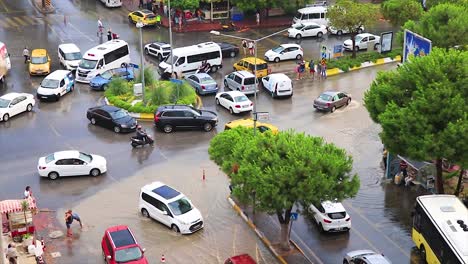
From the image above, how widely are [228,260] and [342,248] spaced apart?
6.72 meters

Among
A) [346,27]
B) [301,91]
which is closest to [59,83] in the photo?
[301,91]

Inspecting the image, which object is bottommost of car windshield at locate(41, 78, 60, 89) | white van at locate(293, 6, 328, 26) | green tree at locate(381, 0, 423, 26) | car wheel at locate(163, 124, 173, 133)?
car wheel at locate(163, 124, 173, 133)

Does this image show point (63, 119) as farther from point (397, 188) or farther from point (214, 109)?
point (397, 188)

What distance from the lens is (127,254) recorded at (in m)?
33.2

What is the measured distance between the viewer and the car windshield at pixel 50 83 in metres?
54.7

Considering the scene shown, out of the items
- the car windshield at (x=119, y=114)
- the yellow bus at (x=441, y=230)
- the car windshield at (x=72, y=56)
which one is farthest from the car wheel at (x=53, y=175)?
the car windshield at (x=72, y=56)

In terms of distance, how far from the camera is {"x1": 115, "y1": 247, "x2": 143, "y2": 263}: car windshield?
33.0m

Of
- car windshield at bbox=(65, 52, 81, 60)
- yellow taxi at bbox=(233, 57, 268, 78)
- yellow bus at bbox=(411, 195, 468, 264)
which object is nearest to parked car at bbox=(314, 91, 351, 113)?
yellow taxi at bbox=(233, 57, 268, 78)

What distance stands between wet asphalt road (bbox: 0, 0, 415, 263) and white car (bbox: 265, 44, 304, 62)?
0.83 m

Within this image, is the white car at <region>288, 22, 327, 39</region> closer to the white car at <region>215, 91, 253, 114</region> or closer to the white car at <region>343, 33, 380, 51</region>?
the white car at <region>343, 33, 380, 51</region>

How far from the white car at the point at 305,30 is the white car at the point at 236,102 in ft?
63.5

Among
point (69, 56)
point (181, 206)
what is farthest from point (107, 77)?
point (181, 206)

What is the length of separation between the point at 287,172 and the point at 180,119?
1855cm

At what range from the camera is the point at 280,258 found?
35.5m
